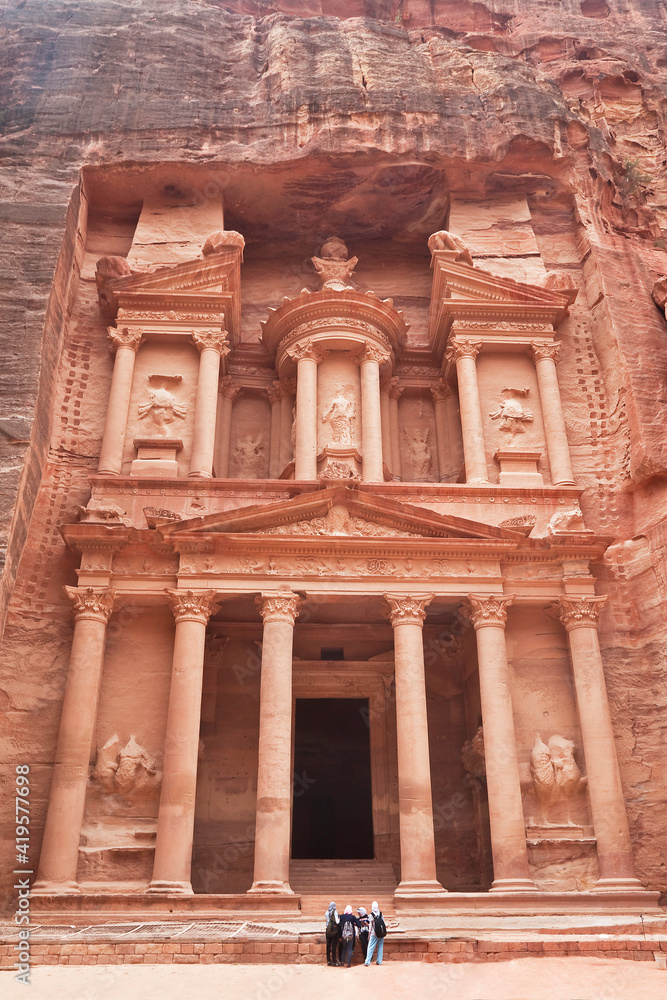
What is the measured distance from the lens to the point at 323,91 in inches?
807

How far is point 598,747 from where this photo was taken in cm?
1385

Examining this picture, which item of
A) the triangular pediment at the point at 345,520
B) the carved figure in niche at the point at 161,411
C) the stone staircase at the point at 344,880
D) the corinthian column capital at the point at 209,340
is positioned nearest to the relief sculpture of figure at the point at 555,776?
the stone staircase at the point at 344,880

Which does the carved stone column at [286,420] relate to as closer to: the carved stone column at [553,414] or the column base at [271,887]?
the carved stone column at [553,414]

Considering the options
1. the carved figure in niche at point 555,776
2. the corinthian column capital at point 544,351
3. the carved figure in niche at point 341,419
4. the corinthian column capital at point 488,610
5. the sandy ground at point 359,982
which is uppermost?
the corinthian column capital at point 544,351

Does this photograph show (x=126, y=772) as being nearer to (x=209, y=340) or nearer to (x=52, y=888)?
(x=52, y=888)

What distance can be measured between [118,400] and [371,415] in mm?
5150

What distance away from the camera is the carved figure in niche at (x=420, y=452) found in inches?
747

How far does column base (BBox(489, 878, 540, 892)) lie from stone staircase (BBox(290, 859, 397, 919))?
162 cm

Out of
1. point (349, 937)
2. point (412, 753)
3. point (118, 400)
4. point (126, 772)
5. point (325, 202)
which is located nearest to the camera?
point (349, 937)

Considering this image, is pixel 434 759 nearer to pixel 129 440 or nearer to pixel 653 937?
pixel 653 937

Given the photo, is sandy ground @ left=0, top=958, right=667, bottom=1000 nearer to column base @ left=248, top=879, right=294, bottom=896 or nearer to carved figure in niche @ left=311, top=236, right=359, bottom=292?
column base @ left=248, top=879, right=294, bottom=896

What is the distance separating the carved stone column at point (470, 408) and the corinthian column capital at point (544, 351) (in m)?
1.18

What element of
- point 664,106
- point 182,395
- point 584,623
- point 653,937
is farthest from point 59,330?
point 664,106

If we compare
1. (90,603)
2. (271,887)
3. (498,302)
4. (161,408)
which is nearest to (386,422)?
(498,302)
